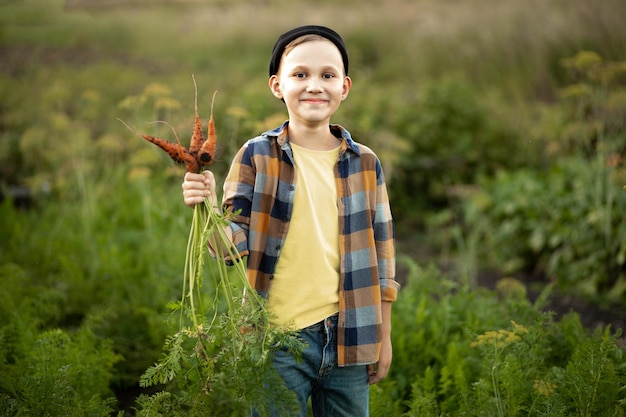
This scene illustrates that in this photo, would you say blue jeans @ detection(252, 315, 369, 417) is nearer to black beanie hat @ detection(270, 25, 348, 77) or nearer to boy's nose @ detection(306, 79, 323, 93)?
boy's nose @ detection(306, 79, 323, 93)

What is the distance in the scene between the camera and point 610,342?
8.09 ft

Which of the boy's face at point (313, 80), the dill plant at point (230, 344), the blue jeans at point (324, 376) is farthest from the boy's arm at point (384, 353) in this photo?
the boy's face at point (313, 80)

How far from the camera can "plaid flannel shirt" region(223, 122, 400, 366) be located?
2068 mm

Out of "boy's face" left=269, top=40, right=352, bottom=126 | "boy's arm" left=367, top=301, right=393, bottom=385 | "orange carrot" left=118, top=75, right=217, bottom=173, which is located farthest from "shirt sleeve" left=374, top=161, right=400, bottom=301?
"orange carrot" left=118, top=75, right=217, bottom=173

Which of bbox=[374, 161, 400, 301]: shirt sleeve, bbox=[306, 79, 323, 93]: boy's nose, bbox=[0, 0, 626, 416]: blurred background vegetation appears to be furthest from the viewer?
bbox=[0, 0, 626, 416]: blurred background vegetation

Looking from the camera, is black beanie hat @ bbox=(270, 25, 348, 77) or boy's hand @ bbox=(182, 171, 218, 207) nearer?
boy's hand @ bbox=(182, 171, 218, 207)

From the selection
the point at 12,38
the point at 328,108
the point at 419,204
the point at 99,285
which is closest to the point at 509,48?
the point at 419,204

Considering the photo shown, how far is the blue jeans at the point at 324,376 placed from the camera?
6.73 ft

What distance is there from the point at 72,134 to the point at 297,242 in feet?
15.4

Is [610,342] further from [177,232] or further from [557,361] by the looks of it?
[177,232]

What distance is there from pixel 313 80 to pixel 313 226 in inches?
19.1

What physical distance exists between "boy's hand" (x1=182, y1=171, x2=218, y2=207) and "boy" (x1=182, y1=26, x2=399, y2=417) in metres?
0.15

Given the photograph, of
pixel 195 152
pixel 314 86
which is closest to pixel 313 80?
pixel 314 86

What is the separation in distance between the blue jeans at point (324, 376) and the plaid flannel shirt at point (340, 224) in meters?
0.05
